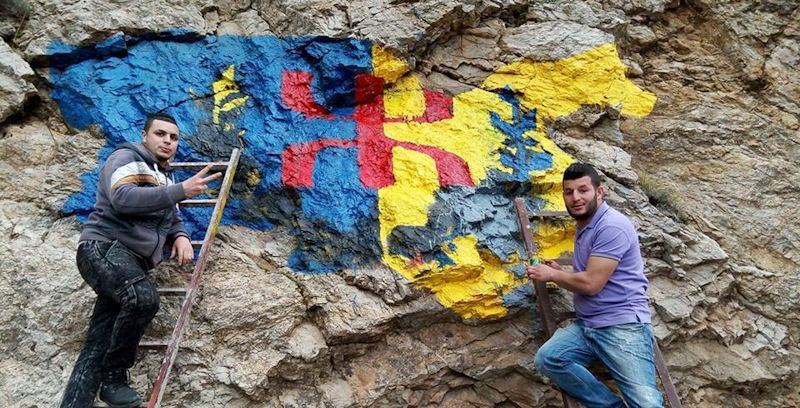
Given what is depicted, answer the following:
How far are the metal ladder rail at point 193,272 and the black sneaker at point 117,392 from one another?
0.10 m

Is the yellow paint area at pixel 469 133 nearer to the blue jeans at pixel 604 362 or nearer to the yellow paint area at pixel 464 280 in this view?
the yellow paint area at pixel 464 280

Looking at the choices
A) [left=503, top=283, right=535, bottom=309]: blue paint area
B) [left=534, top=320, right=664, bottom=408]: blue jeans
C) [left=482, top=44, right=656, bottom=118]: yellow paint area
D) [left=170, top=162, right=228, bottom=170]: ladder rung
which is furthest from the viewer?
[left=482, top=44, right=656, bottom=118]: yellow paint area

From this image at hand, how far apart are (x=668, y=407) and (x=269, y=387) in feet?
9.38

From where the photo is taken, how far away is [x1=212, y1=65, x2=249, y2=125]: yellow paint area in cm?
466

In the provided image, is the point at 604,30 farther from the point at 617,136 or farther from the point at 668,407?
the point at 668,407

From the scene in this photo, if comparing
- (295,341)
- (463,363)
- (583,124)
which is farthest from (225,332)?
(583,124)

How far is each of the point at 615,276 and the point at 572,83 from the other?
2646 mm

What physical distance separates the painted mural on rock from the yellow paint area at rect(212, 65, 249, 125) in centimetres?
1

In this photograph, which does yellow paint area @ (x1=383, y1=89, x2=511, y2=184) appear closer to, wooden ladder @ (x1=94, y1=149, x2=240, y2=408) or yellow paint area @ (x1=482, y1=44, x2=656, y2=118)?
yellow paint area @ (x1=482, y1=44, x2=656, y2=118)

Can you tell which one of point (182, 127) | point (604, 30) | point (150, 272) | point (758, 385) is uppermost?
point (604, 30)

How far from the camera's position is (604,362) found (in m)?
3.41

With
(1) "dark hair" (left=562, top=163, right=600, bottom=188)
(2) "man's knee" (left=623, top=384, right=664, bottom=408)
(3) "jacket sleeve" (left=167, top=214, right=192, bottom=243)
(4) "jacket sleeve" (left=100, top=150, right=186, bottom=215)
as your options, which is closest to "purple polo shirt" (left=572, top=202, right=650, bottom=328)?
(1) "dark hair" (left=562, top=163, right=600, bottom=188)

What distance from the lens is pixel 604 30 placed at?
5.89m

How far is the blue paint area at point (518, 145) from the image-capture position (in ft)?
15.6
